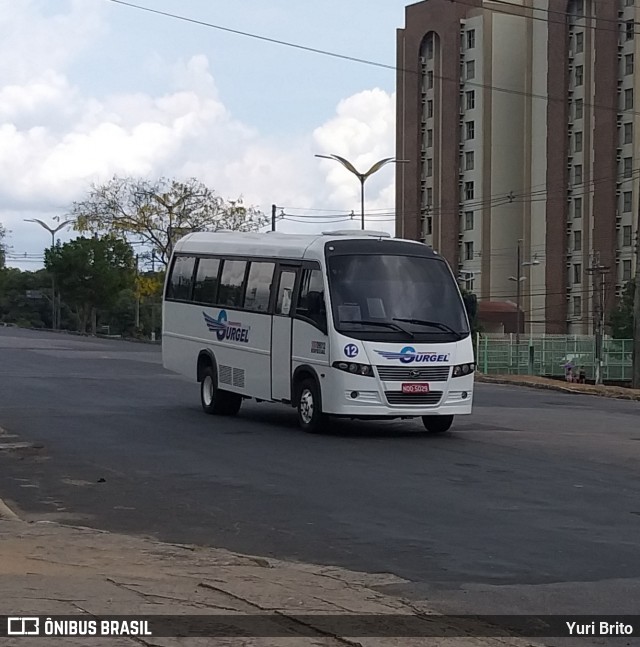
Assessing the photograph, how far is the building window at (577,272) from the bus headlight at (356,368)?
244ft

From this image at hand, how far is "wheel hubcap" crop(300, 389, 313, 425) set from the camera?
19453mm

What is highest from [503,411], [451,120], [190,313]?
[451,120]

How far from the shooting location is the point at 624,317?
258 ft

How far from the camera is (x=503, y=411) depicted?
84.7 ft

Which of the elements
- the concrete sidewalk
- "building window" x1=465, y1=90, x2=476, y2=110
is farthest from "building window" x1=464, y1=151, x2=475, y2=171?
the concrete sidewalk

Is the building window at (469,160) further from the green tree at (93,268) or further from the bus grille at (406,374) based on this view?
the bus grille at (406,374)

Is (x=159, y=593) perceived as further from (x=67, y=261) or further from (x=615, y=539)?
(x=67, y=261)

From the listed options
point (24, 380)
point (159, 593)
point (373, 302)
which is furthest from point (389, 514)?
point (24, 380)

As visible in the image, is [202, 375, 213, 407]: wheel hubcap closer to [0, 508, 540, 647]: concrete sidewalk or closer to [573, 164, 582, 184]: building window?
[0, 508, 540, 647]: concrete sidewalk

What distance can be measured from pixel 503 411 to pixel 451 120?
251ft

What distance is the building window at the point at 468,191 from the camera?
327ft

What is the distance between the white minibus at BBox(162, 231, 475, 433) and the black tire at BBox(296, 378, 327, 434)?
0.02m

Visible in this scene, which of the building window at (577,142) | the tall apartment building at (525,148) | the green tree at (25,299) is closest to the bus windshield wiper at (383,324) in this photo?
the tall apartment building at (525,148)

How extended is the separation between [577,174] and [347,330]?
245ft
